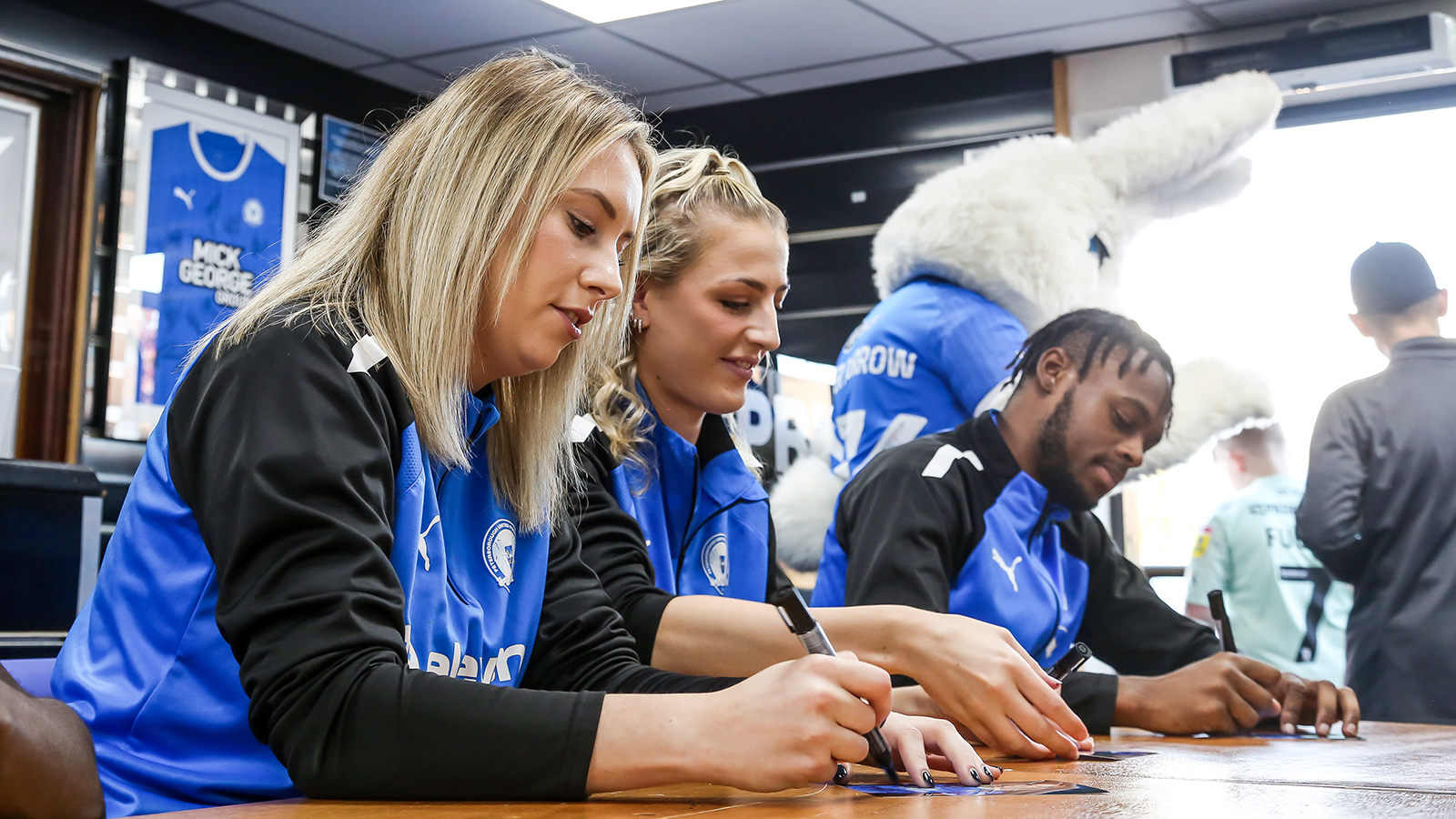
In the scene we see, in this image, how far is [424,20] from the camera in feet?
13.4

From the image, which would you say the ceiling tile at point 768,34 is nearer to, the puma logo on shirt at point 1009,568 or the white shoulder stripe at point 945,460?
the white shoulder stripe at point 945,460

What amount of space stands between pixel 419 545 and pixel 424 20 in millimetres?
3447

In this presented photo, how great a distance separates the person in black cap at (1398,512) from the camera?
2545 millimetres

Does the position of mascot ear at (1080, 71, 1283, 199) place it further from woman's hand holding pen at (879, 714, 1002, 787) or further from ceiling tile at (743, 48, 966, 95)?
woman's hand holding pen at (879, 714, 1002, 787)

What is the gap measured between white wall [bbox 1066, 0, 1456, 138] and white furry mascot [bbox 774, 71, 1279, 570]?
138 cm

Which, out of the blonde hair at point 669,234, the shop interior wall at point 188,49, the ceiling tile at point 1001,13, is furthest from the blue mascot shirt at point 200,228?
the blonde hair at point 669,234

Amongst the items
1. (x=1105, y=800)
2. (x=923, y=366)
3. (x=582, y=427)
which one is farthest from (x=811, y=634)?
(x=923, y=366)

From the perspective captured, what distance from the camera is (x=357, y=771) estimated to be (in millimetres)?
768

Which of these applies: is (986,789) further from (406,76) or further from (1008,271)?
(406,76)

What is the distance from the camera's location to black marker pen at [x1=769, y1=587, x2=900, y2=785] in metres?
0.80

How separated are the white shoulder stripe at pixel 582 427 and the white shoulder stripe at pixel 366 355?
1.70ft

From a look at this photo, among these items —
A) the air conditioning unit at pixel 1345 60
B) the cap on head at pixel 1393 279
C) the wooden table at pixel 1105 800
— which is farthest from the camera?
the air conditioning unit at pixel 1345 60

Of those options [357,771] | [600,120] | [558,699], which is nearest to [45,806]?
[357,771]

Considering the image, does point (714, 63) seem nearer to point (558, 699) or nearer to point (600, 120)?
point (600, 120)
